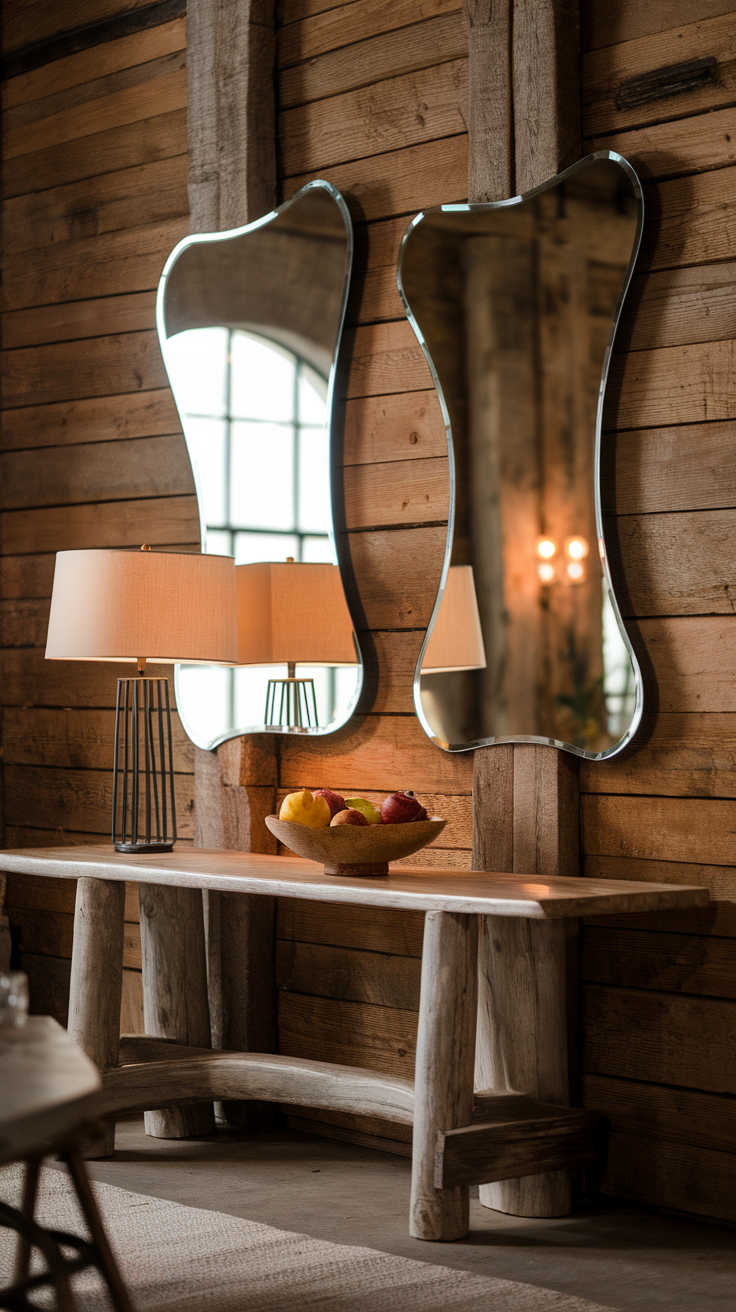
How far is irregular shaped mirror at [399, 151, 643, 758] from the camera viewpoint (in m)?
2.89

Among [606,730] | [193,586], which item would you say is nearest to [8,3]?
[193,586]

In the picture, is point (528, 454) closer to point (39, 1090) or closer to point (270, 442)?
point (270, 442)

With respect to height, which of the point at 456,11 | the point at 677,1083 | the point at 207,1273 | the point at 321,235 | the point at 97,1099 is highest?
→ the point at 456,11

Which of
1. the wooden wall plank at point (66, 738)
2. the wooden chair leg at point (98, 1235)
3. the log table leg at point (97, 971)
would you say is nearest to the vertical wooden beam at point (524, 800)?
the log table leg at point (97, 971)

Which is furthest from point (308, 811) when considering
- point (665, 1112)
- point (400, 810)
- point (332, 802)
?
point (665, 1112)

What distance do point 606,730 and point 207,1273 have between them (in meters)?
1.23

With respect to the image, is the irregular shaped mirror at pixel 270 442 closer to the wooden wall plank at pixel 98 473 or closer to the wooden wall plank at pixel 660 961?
the wooden wall plank at pixel 98 473

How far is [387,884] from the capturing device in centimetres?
271

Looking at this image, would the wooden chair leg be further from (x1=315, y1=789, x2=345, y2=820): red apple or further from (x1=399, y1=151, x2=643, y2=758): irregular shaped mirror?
(x1=399, y1=151, x2=643, y2=758): irregular shaped mirror

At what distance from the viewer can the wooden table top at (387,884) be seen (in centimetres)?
246

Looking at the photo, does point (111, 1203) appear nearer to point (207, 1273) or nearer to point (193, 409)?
point (207, 1273)

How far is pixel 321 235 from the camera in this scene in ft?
11.3

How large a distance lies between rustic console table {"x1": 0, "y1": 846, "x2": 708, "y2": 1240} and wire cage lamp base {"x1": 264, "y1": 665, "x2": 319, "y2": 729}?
362mm

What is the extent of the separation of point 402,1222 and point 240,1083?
1.74ft
